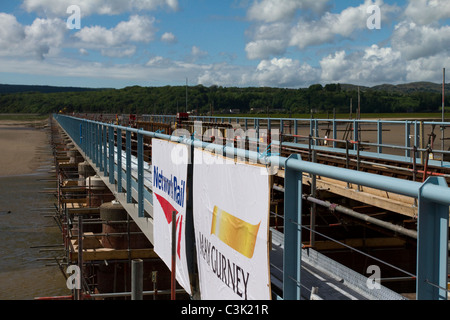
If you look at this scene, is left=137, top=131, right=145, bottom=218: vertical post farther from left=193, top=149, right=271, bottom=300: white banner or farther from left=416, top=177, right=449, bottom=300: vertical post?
left=416, top=177, right=449, bottom=300: vertical post

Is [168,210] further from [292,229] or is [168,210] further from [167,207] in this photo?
[292,229]

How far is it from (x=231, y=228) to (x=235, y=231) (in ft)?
0.26

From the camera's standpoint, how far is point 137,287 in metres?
3.28

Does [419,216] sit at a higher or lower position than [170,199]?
higher

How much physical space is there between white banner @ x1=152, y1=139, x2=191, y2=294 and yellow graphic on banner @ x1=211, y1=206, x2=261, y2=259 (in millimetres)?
1085

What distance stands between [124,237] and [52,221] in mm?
13462

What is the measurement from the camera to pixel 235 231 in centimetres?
326

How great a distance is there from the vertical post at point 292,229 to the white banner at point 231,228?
0.47 ft

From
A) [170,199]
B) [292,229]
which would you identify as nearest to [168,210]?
[170,199]

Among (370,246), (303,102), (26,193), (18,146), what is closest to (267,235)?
(370,246)

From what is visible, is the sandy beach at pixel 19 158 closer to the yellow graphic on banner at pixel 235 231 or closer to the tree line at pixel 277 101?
the tree line at pixel 277 101

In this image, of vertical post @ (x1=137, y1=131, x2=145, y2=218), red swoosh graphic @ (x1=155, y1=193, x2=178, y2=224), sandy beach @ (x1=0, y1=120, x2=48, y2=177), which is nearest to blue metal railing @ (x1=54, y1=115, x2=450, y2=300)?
red swoosh graphic @ (x1=155, y1=193, x2=178, y2=224)
